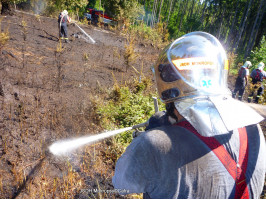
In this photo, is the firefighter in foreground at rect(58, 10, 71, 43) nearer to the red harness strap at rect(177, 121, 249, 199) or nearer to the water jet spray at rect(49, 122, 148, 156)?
the water jet spray at rect(49, 122, 148, 156)

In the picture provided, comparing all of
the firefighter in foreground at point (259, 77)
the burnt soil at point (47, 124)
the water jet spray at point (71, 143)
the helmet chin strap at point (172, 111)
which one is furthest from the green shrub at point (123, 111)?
Answer: the firefighter in foreground at point (259, 77)

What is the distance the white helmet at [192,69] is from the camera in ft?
3.91

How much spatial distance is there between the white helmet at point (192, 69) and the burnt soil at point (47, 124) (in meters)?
1.81

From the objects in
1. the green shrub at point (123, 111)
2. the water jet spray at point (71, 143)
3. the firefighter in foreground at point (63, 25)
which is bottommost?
the water jet spray at point (71, 143)

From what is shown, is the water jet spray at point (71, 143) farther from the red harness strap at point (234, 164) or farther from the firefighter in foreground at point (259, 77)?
the firefighter in foreground at point (259, 77)

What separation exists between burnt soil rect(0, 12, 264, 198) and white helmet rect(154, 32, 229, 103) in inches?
71.1

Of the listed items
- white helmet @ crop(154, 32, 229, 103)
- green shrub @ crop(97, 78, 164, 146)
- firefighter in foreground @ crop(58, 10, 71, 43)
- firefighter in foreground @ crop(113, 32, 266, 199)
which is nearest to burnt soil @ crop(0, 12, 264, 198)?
green shrub @ crop(97, 78, 164, 146)

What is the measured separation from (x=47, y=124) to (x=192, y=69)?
3.16 meters

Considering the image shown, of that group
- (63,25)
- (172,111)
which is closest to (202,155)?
(172,111)

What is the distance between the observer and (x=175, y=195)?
101 centimetres

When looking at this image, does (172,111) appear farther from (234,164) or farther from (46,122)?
(46,122)

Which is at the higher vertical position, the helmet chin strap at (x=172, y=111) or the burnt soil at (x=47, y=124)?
the helmet chin strap at (x=172, y=111)

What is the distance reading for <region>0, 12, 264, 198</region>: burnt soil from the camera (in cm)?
266

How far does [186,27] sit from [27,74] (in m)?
31.4
